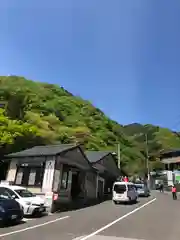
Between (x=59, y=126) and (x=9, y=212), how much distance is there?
4362 centimetres

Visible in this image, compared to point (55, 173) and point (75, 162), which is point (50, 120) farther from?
point (55, 173)

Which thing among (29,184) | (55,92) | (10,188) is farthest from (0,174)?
(55,92)

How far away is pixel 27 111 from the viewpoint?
48750 millimetres

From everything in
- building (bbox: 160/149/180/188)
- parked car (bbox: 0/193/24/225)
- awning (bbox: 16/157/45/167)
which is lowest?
parked car (bbox: 0/193/24/225)

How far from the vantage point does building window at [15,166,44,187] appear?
22.1m

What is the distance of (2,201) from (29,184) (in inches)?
386

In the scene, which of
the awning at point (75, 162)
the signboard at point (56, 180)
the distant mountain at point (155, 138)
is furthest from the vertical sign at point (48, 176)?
the distant mountain at point (155, 138)

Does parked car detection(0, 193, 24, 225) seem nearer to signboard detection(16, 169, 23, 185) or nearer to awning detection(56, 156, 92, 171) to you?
awning detection(56, 156, 92, 171)

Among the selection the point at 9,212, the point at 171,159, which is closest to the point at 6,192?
the point at 9,212

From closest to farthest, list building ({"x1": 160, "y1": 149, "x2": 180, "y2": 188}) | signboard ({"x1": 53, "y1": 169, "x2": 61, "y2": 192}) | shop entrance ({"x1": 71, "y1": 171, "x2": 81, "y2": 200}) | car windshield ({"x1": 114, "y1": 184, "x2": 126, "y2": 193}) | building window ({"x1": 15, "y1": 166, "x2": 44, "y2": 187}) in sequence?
signboard ({"x1": 53, "y1": 169, "x2": 61, "y2": 192}), building window ({"x1": 15, "y1": 166, "x2": 44, "y2": 187}), car windshield ({"x1": 114, "y1": 184, "x2": 126, "y2": 193}), shop entrance ({"x1": 71, "y1": 171, "x2": 81, "y2": 200}), building ({"x1": 160, "y1": 149, "x2": 180, "y2": 188})

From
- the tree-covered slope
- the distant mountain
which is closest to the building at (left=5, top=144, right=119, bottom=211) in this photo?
the tree-covered slope

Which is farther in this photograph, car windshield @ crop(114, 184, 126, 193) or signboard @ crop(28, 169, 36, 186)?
car windshield @ crop(114, 184, 126, 193)

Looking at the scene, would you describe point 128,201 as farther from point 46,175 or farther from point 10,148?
point 10,148

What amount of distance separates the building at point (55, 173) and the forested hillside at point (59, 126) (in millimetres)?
6754
